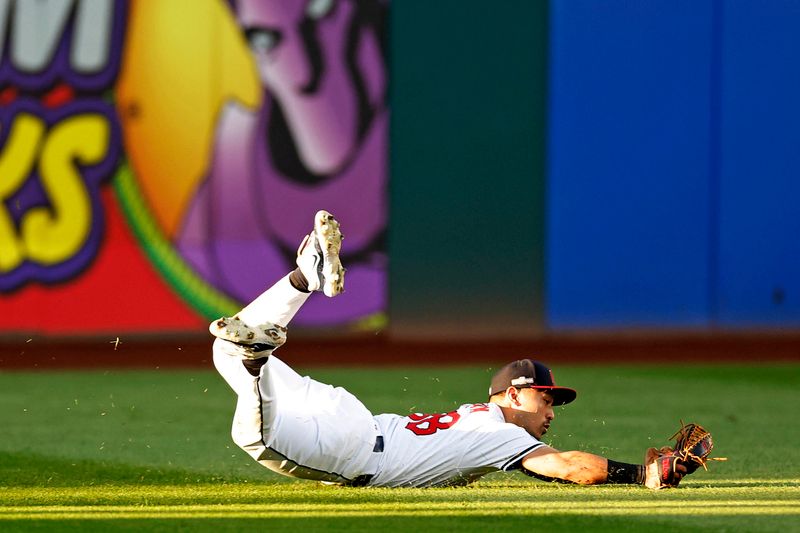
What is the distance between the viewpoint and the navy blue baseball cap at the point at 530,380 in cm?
660

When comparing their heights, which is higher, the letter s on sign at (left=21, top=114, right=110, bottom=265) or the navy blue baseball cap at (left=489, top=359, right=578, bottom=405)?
the letter s on sign at (left=21, top=114, right=110, bottom=265)

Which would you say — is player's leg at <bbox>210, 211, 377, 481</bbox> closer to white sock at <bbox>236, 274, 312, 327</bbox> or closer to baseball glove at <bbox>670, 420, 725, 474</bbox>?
white sock at <bbox>236, 274, 312, 327</bbox>

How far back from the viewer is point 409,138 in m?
13.8

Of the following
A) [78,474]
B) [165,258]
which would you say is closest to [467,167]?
[165,258]

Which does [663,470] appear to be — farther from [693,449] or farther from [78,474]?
[78,474]

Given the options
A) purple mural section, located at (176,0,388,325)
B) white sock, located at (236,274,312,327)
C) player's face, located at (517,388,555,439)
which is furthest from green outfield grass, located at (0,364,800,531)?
purple mural section, located at (176,0,388,325)

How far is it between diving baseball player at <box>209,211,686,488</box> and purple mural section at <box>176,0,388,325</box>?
7014 millimetres

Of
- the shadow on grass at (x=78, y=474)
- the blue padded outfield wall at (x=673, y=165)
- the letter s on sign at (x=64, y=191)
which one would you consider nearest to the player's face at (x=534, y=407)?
the shadow on grass at (x=78, y=474)

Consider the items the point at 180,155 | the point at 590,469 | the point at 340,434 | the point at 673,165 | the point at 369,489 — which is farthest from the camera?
the point at 673,165

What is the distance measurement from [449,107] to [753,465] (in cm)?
679

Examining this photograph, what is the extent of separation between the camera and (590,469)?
248 inches

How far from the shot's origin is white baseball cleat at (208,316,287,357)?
6.16 m

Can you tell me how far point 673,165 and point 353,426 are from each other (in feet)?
26.8

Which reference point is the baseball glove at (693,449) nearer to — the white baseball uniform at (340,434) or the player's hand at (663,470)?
the player's hand at (663,470)
